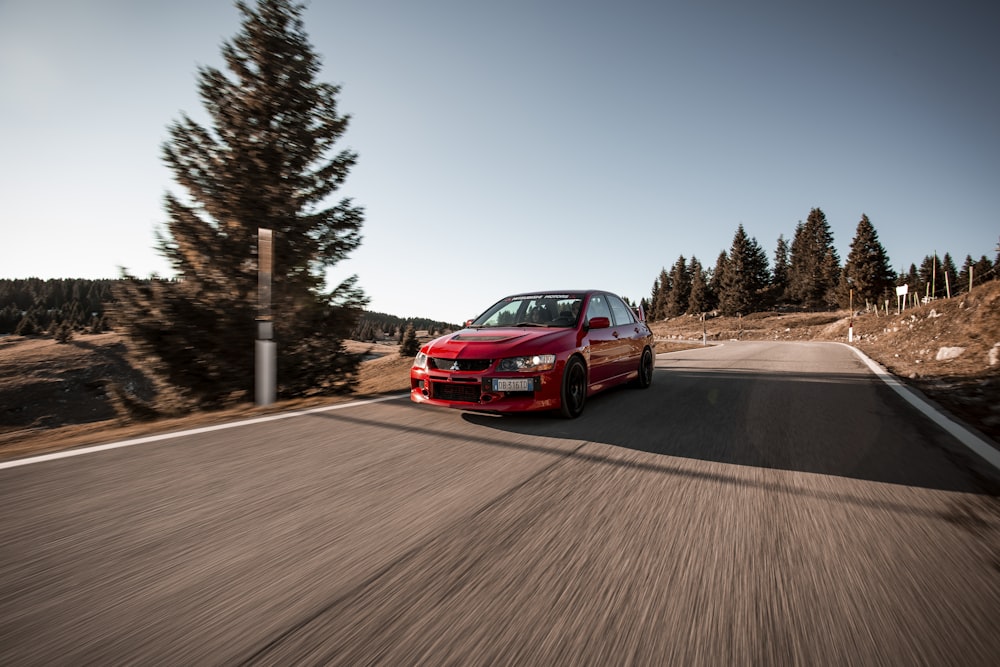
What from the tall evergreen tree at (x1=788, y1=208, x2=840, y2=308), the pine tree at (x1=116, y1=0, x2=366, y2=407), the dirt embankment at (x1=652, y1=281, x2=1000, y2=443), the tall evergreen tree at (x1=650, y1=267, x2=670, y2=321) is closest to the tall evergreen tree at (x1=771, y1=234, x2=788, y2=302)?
the tall evergreen tree at (x1=788, y1=208, x2=840, y2=308)

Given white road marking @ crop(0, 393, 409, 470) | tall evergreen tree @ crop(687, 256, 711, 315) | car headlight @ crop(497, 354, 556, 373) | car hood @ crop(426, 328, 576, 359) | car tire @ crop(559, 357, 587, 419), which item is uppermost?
tall evergreen tree @ crop(687, 256, 711, 315)

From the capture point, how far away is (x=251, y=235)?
9.91 meters

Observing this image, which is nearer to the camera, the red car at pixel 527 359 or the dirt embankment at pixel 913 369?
the red car at pixel 527 359

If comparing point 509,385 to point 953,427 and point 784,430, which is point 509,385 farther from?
point 953,427

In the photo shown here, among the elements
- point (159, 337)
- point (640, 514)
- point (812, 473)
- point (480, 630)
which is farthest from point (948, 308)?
point (159, 337)

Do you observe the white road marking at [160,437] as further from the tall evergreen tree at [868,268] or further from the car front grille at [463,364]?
the tall evergreen tree at [868,268]

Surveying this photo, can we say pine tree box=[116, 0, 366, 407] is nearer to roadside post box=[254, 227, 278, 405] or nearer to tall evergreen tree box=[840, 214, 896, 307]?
roadside post box=[254, 227, 278, 405]

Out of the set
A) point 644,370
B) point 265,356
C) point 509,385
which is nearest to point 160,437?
point 265,356

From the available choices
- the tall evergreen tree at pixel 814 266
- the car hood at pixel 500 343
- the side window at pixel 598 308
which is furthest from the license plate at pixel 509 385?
the tall evergreen tree at pixel 814 266

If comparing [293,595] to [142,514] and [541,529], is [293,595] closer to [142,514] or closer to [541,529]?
[541,529]

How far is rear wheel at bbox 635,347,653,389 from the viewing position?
774cm

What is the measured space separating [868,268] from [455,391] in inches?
3173

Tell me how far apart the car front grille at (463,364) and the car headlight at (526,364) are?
0.16 m

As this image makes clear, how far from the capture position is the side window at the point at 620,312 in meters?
7.36
